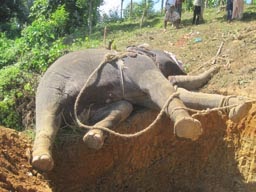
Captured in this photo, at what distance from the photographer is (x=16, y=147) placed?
5258 mm

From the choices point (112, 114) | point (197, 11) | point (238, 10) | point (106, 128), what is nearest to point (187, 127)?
point (106, 128)

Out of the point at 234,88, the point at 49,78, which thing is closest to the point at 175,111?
the point at 49,78

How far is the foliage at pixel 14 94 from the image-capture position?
680 cm

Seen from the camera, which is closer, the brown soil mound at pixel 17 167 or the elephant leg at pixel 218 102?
the brown soil mound at pixel 17 167

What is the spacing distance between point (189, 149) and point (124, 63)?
1429 mm

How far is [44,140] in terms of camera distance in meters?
4.46

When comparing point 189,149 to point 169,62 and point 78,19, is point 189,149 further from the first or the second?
point 78,19

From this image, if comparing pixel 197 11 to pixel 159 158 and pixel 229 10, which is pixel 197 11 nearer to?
pixel 229 10

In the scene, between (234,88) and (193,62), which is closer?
(234,88)

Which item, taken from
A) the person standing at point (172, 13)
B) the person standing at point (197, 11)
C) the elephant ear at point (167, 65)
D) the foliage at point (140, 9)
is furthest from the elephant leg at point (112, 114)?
the foliage at point (140, 9)

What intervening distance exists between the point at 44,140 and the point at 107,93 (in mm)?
1162

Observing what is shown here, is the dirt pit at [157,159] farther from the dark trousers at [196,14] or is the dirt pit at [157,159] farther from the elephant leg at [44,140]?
the dark trousers at [196,14]

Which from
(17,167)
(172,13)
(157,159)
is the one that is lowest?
(157,159)

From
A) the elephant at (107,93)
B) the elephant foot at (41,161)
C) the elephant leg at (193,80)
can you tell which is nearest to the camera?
the elephant foot at (41,161)
